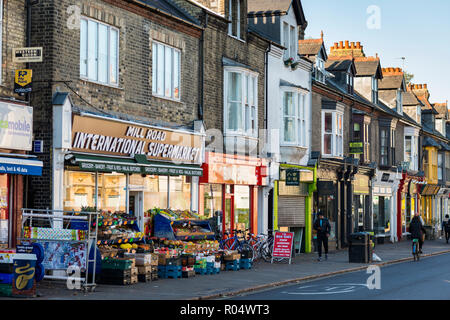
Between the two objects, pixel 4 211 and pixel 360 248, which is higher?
pixel 4 211

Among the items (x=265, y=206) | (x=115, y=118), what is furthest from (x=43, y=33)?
(x=265, y=206)

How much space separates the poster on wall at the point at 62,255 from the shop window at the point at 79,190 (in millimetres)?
1806

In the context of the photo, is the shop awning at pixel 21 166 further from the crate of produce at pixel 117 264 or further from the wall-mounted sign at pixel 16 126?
the crate of produce at pixel 117 264

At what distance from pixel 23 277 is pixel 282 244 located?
12.3 m

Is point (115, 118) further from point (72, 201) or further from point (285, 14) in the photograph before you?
point (285, 14)

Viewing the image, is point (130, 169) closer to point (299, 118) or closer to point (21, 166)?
point (21, 166)

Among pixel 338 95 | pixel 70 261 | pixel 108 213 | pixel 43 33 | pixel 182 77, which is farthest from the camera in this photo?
pixel 338 95

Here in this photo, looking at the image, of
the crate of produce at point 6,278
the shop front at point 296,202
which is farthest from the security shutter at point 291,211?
the crate of produce at point 6,278

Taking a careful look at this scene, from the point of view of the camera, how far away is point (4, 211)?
54.6ft

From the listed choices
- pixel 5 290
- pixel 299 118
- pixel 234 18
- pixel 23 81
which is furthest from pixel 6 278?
pixel 299 118

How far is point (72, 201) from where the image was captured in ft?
59.5

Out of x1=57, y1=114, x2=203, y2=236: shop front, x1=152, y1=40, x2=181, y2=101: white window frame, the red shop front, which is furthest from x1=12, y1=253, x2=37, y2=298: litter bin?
the red shop front

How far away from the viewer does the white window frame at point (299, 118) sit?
1158 inches

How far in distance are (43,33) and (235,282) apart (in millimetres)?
7663
